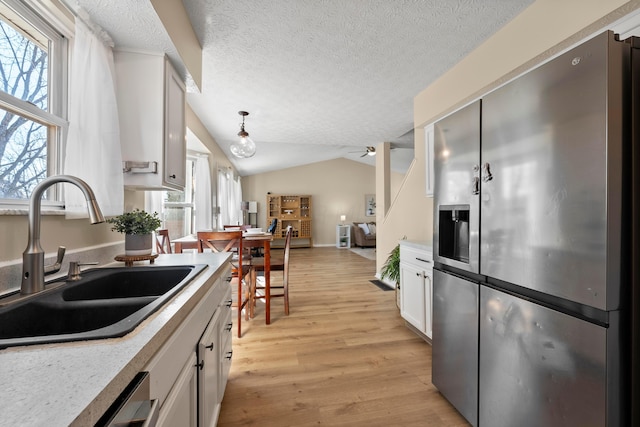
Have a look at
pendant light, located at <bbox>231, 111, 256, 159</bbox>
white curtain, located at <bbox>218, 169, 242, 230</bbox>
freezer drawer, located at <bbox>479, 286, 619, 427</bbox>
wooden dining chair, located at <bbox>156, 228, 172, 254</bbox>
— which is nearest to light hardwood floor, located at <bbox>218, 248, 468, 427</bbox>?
freezer drawer, located at <bbox>479, 286, 619, 427</bbox>

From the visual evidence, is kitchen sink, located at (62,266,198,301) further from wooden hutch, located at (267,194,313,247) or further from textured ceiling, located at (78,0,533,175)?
wooden hutch, located at (267,194,313,247)

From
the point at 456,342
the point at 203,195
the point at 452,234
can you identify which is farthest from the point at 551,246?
the point at 203,195

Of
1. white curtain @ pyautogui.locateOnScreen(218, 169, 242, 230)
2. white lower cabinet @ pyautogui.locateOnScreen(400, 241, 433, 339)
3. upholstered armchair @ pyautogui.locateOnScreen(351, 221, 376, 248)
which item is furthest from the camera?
upholstered armchair @ pyautogui.locateOnScreen(351, 221, 376, 248)

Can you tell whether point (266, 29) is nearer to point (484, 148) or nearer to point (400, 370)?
point (484, 148)

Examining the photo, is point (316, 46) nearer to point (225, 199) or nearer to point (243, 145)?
point (243, 145)

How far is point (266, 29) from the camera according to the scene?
1.83 metres

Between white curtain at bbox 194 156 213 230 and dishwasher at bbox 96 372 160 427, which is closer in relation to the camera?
dishwasher at bbox 96 372 160 427

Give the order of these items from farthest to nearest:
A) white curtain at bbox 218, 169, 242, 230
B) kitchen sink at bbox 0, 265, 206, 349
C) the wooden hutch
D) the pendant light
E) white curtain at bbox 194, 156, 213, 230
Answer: the wooden hutch → white curtain at bbox 218, 169, 242, 230 → white curtain at bbox 194, 156, 213, 230 → the pendant light → kitchen sink at bbox 0, 265, 206, 349

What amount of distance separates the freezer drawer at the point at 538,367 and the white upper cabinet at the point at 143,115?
191 cm

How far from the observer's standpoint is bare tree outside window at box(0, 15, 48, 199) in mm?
964

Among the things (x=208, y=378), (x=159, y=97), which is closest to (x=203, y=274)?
(x=208, y=378)

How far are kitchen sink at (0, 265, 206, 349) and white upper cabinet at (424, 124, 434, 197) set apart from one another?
252cm

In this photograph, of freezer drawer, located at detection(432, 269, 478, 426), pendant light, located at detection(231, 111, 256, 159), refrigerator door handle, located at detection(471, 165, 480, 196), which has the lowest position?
freezer drawer, located at detection(432, 269, 478, 426)

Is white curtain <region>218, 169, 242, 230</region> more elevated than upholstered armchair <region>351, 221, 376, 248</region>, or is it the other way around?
white curtain <region>218, 169, 242, 230</region>
